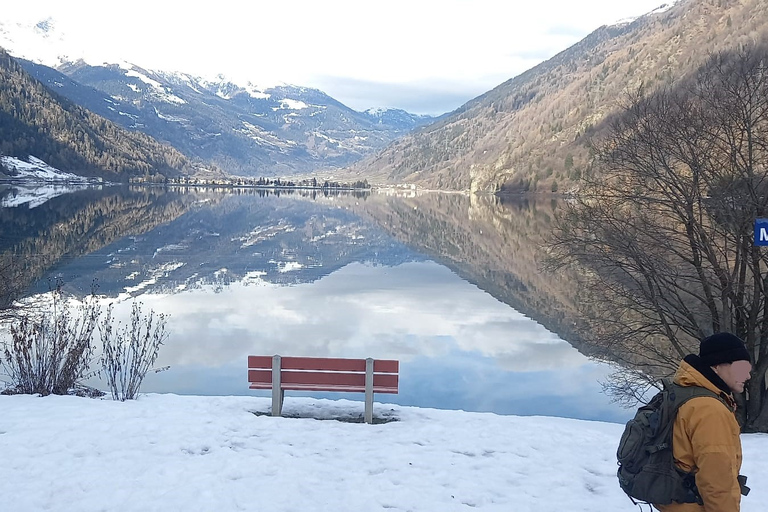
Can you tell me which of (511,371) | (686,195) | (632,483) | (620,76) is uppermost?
(620,76)

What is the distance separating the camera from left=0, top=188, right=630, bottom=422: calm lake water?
1656 centimetres

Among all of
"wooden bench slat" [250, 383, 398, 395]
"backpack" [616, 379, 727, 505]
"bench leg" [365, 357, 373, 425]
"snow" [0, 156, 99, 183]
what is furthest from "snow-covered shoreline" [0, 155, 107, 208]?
"backpack" [616, 379, 727, 505]

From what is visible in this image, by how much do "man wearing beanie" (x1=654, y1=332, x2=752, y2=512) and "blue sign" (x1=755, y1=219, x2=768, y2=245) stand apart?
4.51 meters

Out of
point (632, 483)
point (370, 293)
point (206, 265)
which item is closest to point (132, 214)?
point (206, 265)

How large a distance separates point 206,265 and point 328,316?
15162 millimetres

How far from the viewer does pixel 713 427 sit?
13.3 feet

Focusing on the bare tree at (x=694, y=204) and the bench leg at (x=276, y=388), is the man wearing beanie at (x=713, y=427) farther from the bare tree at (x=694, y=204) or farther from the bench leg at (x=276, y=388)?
the bare tree at (x=694, y=204)

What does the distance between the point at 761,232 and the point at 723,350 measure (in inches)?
183

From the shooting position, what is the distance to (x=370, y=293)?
30016mm

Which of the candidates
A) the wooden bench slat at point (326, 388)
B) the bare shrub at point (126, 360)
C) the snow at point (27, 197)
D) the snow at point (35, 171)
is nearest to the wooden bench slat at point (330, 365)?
the wooden bench slat at point (326, 388)

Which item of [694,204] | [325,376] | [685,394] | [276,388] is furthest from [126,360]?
[685,394]

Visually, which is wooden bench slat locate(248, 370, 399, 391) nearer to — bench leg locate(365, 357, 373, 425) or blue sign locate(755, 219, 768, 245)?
bench leg locate(365, 357, 373, 425)

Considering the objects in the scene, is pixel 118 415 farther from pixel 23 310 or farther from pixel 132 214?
pixel 132 214

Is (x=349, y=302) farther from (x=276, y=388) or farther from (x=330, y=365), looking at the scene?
(x=276, y=388)
